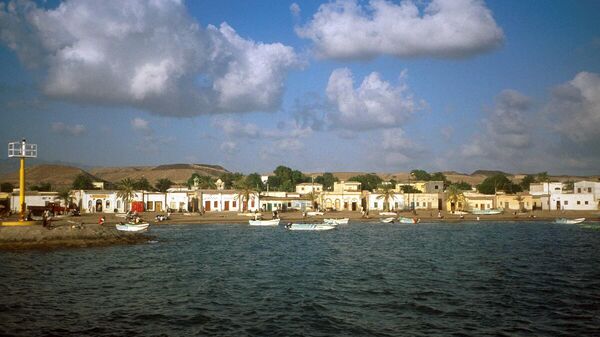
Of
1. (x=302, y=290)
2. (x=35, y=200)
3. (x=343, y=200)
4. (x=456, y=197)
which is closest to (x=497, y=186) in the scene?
(x=456, y=197)

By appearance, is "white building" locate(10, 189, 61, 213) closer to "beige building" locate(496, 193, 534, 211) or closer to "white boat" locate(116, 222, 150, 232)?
"white boat" locate(116, 222, 150, 232)

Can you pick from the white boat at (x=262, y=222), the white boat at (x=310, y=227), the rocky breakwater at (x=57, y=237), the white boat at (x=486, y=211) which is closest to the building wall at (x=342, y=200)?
the white boat at (x=486, y=211)

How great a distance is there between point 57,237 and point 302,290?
3201cm

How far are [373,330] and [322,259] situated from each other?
23.3m

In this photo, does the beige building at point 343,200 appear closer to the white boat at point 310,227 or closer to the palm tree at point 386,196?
the palm tree at point 386,196

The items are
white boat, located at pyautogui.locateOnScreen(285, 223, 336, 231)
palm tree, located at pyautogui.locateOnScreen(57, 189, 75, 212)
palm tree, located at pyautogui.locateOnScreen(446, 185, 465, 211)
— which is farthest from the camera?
palm tree, located at pyautogui.locateOnScreen(446, 185, 465, 211)

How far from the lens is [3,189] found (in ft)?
444

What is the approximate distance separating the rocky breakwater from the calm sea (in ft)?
11.6

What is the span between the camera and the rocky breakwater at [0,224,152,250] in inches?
1972

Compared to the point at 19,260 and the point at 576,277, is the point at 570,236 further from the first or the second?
the point at 19,260

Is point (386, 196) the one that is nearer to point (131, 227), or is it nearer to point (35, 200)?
point (131, 227)

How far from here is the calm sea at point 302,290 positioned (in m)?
22.4

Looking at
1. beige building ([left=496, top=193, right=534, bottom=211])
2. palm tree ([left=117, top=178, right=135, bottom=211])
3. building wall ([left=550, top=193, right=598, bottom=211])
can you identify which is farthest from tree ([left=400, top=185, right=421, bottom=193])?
palm tree ([left=117, top=178, right=135, bottom=211])

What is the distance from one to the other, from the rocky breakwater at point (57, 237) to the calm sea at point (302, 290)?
3550 millimetres
